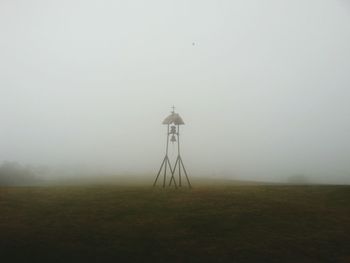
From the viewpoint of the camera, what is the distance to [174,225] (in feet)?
38.1

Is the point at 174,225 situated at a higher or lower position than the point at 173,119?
lower

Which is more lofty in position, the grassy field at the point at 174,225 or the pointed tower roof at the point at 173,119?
the pointed tower roof at the point at 173,119

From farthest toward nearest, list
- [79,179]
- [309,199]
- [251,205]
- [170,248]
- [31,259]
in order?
[79,179] → [309,199] → [251,205] → [170,248] → [31,259]

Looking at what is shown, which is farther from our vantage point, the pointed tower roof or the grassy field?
the pointed tower roof

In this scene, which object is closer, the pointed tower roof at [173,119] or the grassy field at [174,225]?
the grassy field at [174,225]

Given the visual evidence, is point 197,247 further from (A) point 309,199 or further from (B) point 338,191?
(B) point 338,191

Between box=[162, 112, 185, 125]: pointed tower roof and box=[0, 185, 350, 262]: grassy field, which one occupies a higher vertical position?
box=[162, 112, 185, 125]: pointed tower roof

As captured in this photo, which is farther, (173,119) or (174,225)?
(173,119)

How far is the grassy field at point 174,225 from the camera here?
9453 mm

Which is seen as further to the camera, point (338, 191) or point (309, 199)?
point (338, 191)

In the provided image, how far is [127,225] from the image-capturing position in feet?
38.3

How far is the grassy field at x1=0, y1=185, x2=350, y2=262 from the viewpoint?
9.45 meters

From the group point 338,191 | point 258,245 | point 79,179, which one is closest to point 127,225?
point 258,245

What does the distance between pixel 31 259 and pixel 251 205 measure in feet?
26.4
